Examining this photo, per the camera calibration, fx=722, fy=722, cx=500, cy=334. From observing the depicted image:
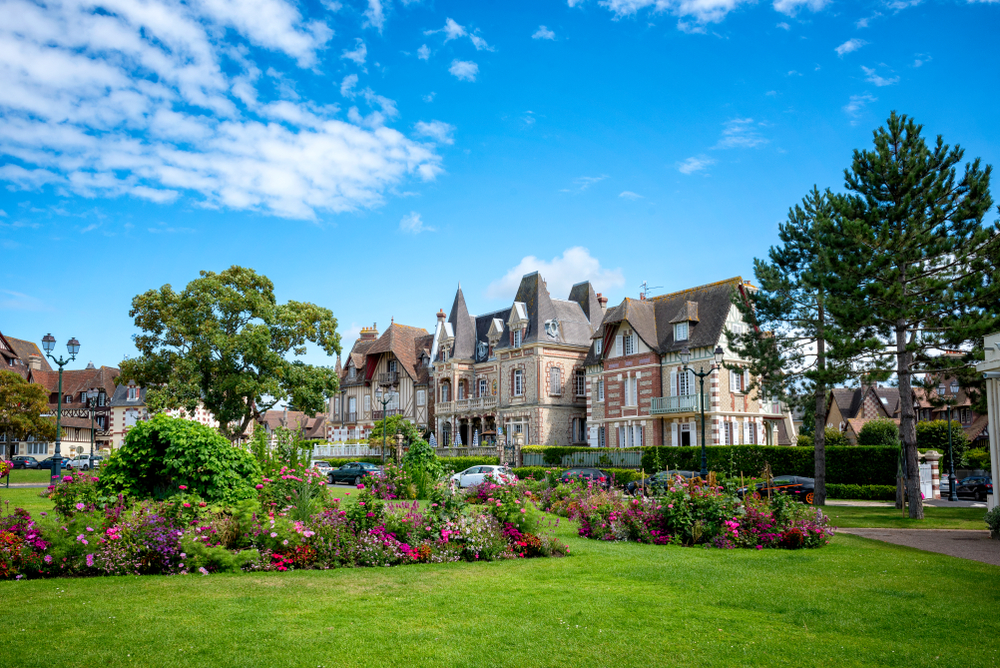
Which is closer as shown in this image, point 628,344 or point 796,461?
point 796,461

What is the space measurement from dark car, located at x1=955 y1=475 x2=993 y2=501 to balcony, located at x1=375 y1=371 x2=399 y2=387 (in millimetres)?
37227

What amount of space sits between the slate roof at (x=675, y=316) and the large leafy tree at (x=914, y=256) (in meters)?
14.5

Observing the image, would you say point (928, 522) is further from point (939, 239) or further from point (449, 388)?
point (449, 388)

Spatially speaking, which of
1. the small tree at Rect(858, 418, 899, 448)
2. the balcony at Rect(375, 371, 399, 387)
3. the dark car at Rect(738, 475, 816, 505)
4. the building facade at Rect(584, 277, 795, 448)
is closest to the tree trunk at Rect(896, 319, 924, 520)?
the dark car at Rect(738, 475, 816, 505)

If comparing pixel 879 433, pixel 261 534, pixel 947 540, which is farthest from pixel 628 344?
pixel 261 534

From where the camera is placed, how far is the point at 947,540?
54.6 feet

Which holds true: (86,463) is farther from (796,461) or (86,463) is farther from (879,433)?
(879,433)

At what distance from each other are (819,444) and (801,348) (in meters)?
3.56

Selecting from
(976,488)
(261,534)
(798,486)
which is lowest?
(976,488)

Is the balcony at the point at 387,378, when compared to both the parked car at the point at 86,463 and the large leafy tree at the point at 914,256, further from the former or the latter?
the large leafy tree at the point at 914,256

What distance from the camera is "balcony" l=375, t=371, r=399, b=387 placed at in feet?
185

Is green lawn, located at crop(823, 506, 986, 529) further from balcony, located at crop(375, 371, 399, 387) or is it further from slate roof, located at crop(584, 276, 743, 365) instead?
balcony, located at crop(375, 371, 399, 387)

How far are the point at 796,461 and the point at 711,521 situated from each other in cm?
2136

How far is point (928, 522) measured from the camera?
21234 mm
